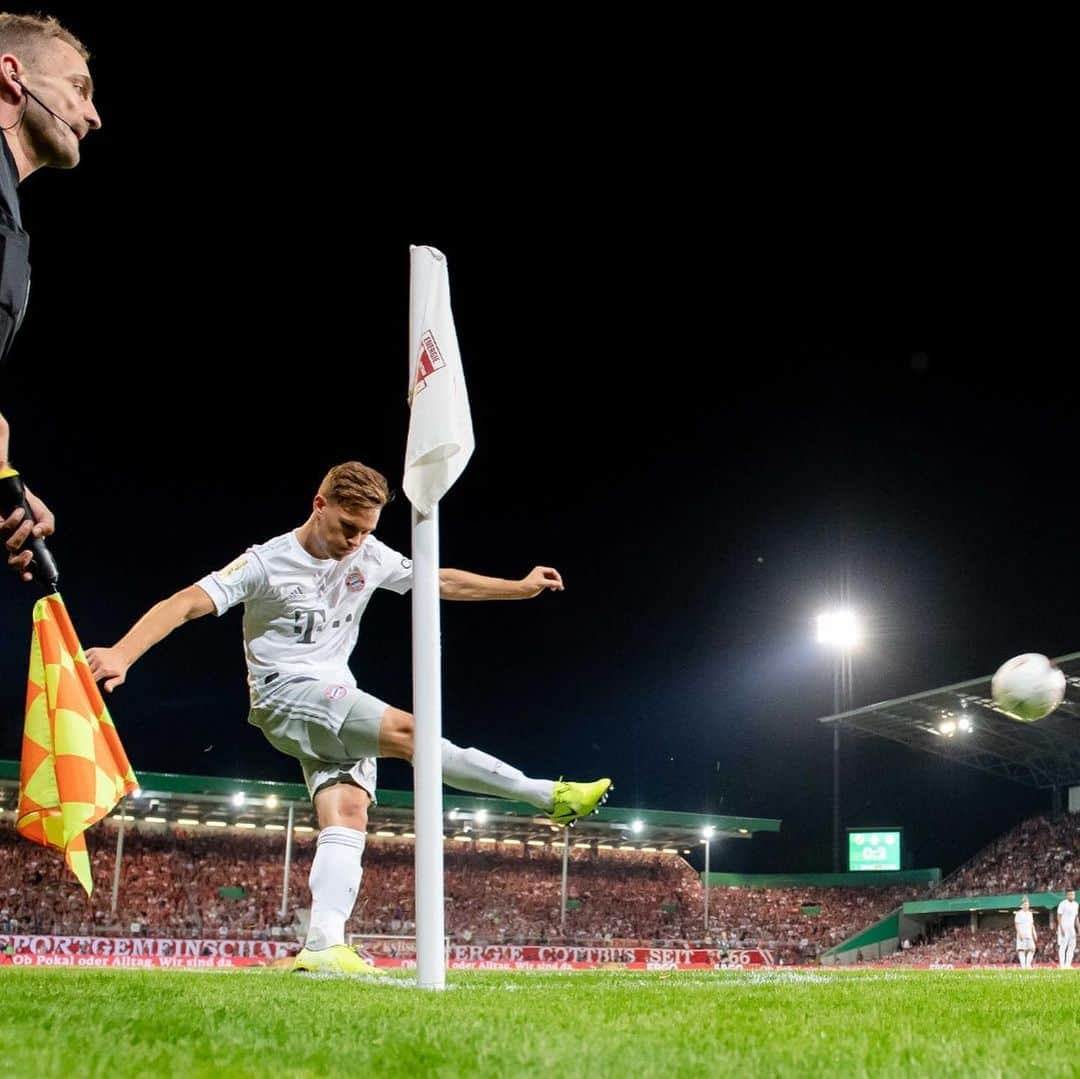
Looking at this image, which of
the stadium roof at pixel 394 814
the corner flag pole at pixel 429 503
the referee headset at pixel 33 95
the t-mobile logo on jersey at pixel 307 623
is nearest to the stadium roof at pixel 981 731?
the stadium roof at pixel 394 814

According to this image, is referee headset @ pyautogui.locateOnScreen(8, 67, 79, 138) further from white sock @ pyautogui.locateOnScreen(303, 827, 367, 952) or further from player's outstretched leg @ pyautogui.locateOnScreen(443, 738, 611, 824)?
white sock @ pyautogui.locateOnScreen(303, 827, 367, 952)

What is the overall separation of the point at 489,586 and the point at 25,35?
337 cm

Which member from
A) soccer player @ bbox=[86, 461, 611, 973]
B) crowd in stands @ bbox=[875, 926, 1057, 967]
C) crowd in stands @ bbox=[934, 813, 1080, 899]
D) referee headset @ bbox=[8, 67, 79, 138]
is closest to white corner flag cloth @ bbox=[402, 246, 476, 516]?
soccer player @ bbox=[86, 461, 611, 973]

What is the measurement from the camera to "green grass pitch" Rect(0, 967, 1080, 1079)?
209 centimetres

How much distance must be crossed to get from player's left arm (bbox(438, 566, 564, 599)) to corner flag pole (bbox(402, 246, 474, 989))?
119 cm

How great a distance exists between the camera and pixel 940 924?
47.5m

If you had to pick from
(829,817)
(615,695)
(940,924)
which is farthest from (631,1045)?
(829,817)

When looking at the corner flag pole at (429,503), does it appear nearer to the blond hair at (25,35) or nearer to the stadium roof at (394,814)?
the blond hair at (25,35)

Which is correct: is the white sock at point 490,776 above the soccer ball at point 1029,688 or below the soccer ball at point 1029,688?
below

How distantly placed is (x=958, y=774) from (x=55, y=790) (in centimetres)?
5513

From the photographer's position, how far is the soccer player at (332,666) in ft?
Result: 17.9

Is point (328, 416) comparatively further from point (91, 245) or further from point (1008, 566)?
point (1008, 566)

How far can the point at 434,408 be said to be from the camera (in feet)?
15.1

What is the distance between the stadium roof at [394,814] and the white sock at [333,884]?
3239cm
